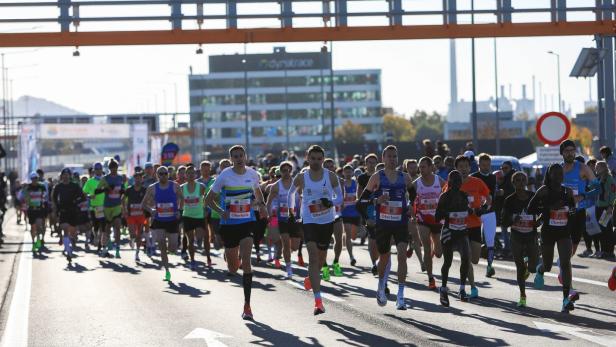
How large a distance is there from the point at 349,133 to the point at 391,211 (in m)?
159

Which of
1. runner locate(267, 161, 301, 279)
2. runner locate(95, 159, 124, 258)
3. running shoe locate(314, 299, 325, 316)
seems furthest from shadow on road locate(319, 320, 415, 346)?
runner locate(95, 159, 124, 258)

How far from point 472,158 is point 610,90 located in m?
11.9

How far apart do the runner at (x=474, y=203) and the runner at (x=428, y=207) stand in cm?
48

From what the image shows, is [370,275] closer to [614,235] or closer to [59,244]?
[614,235]

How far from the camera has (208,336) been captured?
40.2 feet

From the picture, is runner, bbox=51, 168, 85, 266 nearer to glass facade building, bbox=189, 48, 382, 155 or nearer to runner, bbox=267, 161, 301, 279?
runner, bbox=267, 161, 301, 279

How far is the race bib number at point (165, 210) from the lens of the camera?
20297 millimetres

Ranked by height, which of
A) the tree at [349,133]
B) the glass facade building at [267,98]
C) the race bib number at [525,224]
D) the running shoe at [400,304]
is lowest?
the running shoe at [400,304]

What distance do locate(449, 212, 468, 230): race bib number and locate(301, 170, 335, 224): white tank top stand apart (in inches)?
61.6

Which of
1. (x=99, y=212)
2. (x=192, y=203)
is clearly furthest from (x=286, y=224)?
(x=99, y=212)

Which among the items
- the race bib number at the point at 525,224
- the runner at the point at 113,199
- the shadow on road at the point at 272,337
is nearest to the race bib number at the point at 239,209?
the shadow on road at the point at 272,337

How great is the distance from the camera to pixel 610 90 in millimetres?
32281

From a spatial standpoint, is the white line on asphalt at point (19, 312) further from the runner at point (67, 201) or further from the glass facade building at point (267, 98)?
the glass facade building at point (267, 98)

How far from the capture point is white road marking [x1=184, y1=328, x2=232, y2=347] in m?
11.7
